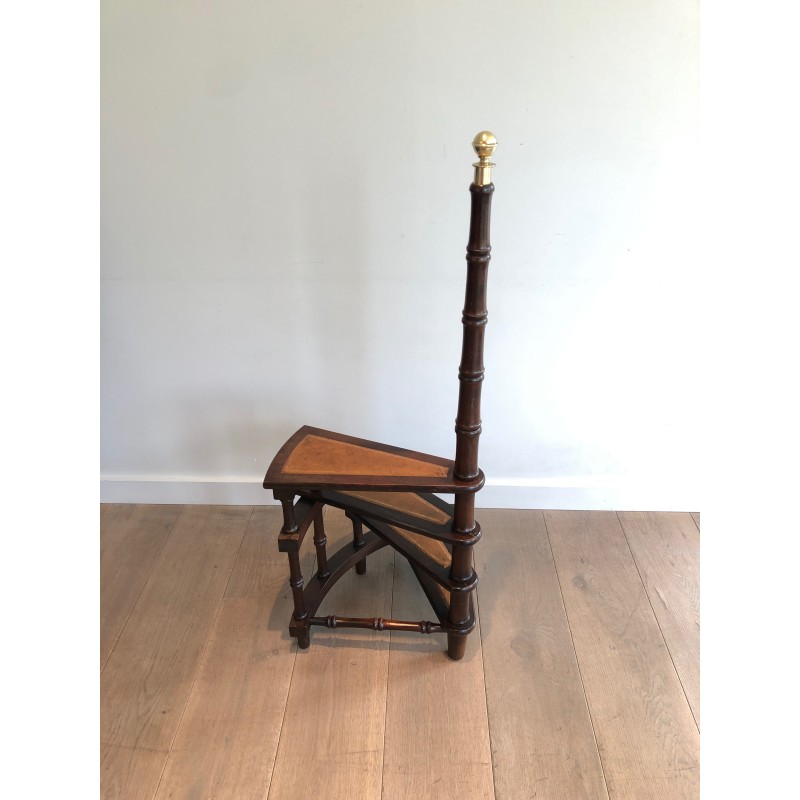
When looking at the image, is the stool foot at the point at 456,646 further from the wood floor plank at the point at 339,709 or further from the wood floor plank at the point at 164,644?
the wood floor plank at the point at 164,644

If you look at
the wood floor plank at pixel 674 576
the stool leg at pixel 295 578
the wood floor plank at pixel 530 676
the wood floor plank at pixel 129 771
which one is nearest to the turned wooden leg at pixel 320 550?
the stool leg at pixel 295 578

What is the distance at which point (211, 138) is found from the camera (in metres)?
1.84

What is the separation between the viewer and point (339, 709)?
1.54 metres

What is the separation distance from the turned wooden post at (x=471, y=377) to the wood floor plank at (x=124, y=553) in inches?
31.4

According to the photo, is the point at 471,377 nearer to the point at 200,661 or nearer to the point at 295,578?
the point at 295,578

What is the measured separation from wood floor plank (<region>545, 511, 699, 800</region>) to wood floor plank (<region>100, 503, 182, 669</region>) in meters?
1.08

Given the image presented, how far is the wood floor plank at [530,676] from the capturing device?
4.56ft

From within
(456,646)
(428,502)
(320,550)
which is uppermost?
(428,502)

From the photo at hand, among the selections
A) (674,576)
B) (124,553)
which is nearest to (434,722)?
(674,576)

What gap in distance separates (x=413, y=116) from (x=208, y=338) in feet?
2.62

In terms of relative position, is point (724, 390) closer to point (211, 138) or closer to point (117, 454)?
point (211, 138)

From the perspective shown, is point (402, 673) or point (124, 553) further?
point (124, 553)

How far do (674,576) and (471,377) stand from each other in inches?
35.2
